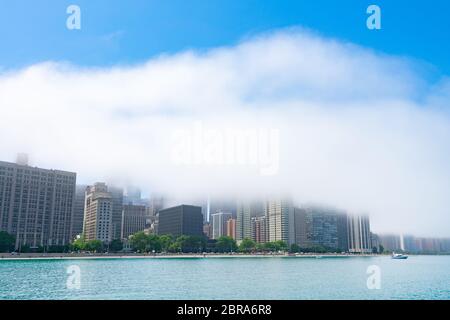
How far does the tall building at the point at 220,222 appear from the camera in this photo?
620 ft

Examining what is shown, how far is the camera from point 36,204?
114 metres

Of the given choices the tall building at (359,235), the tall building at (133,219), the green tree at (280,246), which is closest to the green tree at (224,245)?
the green tree at (280,246)

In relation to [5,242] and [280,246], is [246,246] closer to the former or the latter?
[280,246]

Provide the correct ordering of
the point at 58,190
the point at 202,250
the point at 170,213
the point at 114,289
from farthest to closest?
1. the point at 170,213
2. the point at 202,250
3. the point at 58,190
4. the point at 114,289

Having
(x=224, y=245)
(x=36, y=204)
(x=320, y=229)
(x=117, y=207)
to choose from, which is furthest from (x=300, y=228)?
(x=36, y=204)

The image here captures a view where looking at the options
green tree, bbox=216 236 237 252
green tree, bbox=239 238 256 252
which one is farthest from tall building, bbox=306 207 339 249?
green tree, bbox=216 236 237 252

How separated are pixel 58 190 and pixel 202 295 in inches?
4155

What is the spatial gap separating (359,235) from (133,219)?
10562 cm

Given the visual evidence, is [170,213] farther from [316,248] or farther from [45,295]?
[45,295]

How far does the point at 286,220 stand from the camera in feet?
546

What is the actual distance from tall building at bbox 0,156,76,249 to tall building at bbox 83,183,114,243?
1848cm

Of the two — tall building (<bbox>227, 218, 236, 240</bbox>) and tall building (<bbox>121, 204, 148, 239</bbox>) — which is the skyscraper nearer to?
tall building (<bbox>227, 218, 236, 240</bbox>)
